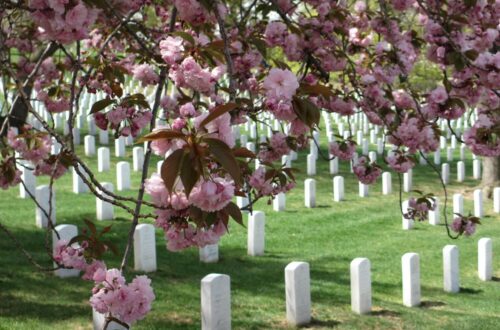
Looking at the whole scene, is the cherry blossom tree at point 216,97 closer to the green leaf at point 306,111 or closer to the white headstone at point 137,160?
the green leaf at point 306,111

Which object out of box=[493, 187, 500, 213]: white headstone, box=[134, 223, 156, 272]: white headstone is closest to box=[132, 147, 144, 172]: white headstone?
box=[493, 187, 500, 213]: white headstone

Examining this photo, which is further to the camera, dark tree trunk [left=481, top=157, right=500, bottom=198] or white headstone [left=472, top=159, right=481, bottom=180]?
white headstone [left=472, top=159, right=481, bottom=180]

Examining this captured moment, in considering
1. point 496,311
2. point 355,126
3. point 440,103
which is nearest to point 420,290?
point 496,311

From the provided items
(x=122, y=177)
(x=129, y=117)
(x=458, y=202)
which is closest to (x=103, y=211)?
(x=122, y=177)

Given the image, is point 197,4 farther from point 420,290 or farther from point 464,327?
point 420,290

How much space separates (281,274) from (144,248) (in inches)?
60.3

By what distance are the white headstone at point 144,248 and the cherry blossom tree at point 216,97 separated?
4.81ft

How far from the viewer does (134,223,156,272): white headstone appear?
7488 mm

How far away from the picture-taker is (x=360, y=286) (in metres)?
6.89

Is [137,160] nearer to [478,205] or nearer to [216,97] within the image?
[478,205]

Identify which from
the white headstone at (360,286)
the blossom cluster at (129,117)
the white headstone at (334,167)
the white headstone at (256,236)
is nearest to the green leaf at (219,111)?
the blossom cluster at (129,117)

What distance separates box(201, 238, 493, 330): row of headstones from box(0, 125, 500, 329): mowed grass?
0.42ft

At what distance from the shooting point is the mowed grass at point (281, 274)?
646 cm

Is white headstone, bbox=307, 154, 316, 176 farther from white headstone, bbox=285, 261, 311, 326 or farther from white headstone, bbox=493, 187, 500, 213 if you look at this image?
white headstone, bbox=285, 261, 311, 326
